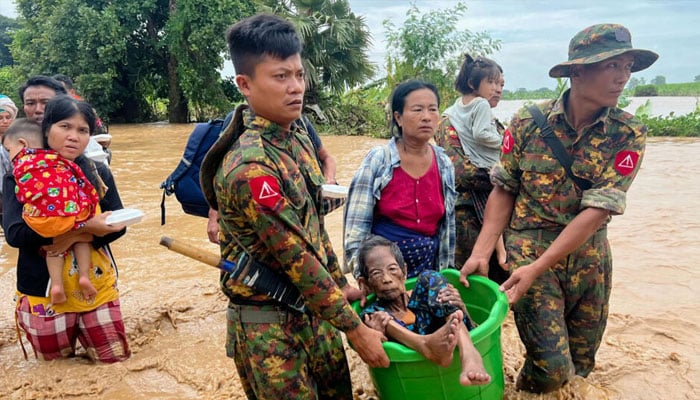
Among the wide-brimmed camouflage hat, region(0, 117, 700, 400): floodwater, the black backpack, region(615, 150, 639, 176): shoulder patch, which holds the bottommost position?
region(0, 117, 700, 400): floodwater

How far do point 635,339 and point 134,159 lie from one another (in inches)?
425

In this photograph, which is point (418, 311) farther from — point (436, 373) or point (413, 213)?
point (413, 213)

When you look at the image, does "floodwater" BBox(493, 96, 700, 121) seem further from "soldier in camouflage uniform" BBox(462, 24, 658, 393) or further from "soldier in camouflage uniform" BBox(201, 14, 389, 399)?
"soldier in camouflage uniform" BBox(201, 14, 389, 399)

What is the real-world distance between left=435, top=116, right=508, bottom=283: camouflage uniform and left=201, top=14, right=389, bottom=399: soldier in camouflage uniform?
1.75 metres

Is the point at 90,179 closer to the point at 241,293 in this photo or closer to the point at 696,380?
the point at 241,293

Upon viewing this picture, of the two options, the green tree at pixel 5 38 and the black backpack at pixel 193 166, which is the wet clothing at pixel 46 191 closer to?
the black backpack at pixel 193 166

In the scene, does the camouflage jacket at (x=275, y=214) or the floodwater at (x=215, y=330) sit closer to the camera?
the camouflage jacket at (x=275, y=214)

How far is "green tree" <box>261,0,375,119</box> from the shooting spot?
16031mm

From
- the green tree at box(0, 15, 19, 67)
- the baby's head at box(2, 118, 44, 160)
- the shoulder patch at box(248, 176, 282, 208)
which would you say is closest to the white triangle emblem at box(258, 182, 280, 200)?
the shoulder patch at box(248, 176, 282, 208)

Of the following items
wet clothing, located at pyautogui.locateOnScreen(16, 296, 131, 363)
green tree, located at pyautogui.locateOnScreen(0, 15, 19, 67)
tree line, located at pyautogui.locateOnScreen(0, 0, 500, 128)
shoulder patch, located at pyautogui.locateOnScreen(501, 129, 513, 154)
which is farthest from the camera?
green tree, located at pyautogui.locateOnScreen(0, 15, 19, 67)

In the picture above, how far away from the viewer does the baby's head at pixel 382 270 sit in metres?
2.35

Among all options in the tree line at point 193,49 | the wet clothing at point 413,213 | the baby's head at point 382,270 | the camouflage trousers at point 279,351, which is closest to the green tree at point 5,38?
the tree line at point 193,49

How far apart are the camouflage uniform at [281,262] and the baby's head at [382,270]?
334mm

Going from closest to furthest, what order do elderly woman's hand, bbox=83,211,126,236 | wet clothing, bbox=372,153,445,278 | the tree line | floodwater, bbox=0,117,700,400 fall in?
wet clothing, bbox=372,153,445,278, elderly woman's hand, bbox=83,211,126,236, floodwater, bbox=0,117,700,400, the tree line
